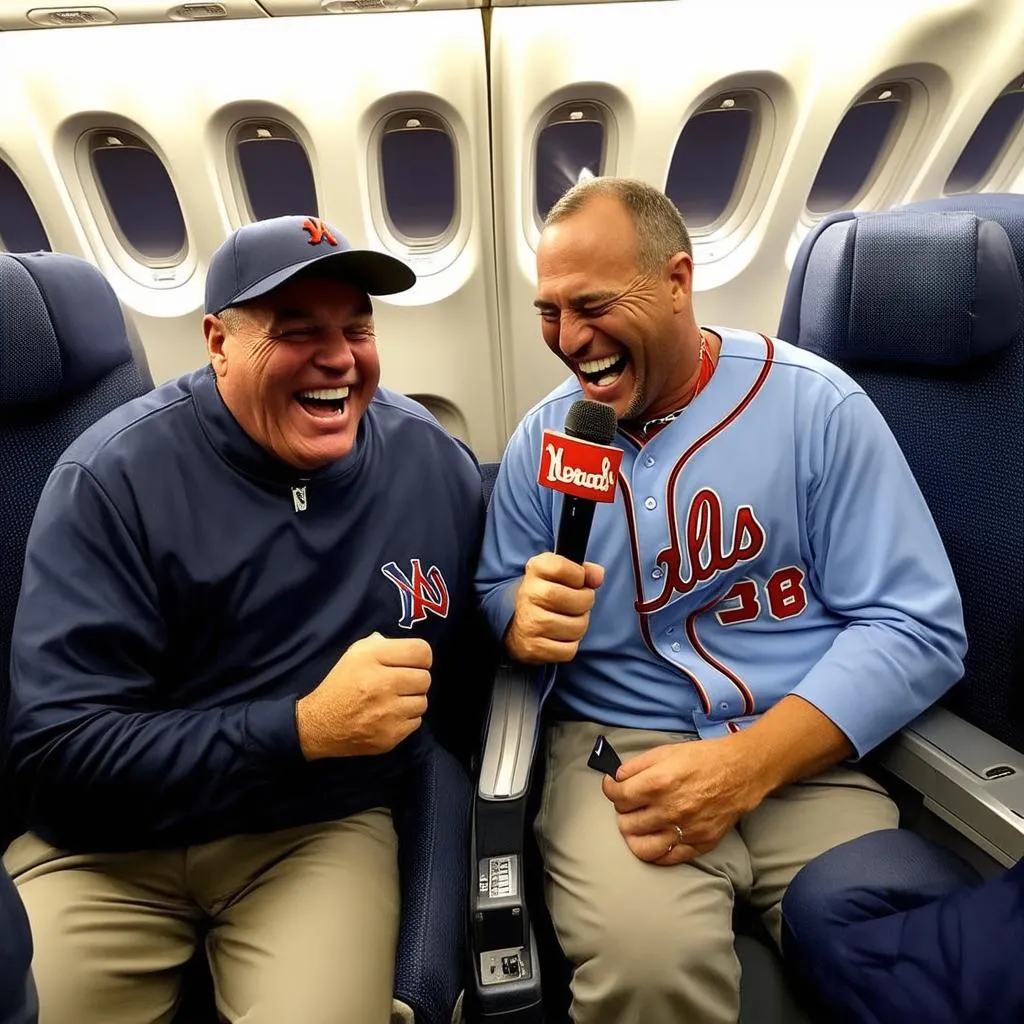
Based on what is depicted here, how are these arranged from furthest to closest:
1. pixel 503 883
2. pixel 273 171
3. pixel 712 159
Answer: pixel 712 159 < pixel 273 171 < pixel 503 883

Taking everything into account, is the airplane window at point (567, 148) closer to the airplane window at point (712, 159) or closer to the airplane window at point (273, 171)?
the airplane window at point (712, 159)

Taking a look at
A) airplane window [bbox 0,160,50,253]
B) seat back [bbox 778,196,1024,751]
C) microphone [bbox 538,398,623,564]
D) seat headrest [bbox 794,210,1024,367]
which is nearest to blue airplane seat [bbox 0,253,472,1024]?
microphone [bbox 538,398,623,564]

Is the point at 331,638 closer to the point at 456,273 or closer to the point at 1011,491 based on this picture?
the point at 1011,491

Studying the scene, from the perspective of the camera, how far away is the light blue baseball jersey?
139 centimetres

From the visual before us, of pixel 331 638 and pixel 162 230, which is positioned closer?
pixel 331 638

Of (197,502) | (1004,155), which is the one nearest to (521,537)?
(197,502)

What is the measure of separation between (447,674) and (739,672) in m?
0.64

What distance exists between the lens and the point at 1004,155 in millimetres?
3145

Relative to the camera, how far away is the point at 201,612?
1.31 m

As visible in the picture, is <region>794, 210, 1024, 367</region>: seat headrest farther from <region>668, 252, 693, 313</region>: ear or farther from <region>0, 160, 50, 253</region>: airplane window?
<region>0, 160, 50, 253</region>: airplane window

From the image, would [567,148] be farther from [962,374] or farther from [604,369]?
[962,374]

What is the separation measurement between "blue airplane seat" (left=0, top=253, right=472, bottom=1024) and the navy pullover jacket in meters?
0.13

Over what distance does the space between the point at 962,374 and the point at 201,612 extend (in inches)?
64.0

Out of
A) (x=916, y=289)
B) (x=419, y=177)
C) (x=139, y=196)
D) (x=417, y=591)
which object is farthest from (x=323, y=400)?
(x=139, y=196)
